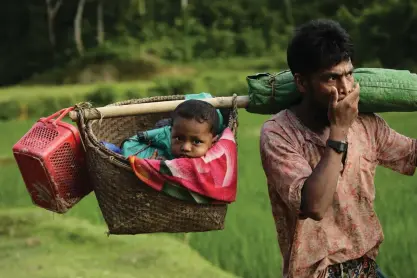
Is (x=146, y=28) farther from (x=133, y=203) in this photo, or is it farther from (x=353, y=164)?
(x=353, y=164)

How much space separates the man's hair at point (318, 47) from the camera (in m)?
2.62

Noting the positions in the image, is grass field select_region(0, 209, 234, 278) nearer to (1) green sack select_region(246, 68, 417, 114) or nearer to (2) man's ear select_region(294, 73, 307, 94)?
(1) green sack select_region(246, 68, 417, 114)

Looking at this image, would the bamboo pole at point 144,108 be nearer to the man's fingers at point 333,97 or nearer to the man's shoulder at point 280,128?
the man's shoulder at point 280,128

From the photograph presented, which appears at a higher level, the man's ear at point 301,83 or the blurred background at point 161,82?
the man's ear at point 301,83

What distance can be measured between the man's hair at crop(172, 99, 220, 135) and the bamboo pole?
4 centimetres

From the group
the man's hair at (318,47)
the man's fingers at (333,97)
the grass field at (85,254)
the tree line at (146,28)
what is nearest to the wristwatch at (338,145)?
the man's fingers at (333,97)

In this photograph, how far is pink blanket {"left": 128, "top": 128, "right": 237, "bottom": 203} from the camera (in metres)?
2.95

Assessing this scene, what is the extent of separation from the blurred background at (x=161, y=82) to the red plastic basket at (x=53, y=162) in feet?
7.28

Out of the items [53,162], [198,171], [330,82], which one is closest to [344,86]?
[330,82]

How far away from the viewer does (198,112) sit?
3.08 metres

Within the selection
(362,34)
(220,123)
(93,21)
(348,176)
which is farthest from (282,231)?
(93,21)

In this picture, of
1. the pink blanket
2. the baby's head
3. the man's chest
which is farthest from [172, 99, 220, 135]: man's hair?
the man's chest

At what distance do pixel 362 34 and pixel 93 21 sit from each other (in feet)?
36.7

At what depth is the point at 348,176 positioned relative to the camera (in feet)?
9.16
